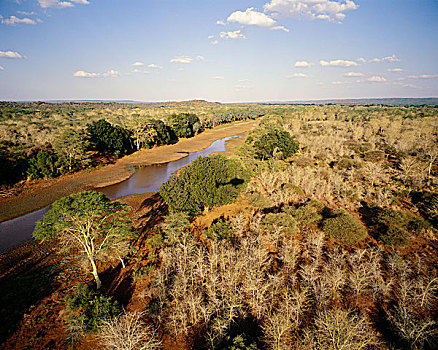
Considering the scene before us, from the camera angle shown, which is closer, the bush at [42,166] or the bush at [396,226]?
the bush at [396,226]

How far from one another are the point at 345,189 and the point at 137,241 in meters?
19.6

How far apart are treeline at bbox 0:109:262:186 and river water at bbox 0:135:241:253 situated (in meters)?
8.57

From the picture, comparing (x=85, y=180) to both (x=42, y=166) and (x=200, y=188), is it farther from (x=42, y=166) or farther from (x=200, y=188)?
(x=200, y=188)

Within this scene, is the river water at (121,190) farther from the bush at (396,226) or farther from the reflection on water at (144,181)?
the bush at (396,226)

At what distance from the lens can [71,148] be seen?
31469 mm

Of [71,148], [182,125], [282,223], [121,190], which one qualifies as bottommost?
[121,190]

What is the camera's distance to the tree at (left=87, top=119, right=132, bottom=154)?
126ft

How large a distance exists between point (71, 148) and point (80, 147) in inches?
55.0

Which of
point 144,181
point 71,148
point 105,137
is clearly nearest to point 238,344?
point 144,181

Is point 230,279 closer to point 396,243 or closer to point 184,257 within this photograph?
point 184,257

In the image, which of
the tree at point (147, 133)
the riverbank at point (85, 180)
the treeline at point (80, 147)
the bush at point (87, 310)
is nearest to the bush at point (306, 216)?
the bush at point (87, 310)

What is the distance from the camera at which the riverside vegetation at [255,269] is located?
7.86 m

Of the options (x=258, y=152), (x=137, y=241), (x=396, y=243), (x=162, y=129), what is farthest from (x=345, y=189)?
(x=162, y=129)

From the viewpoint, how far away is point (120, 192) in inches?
1069
